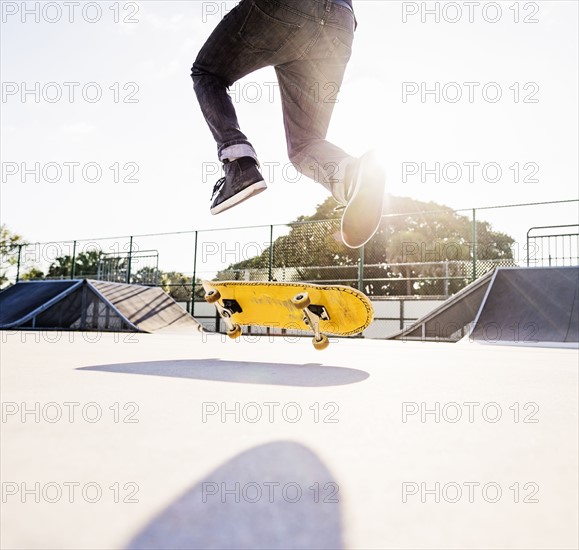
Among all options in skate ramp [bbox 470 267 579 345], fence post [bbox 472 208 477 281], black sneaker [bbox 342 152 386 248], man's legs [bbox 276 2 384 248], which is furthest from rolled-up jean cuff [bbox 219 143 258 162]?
fence post [bbox 472 208 477 281]

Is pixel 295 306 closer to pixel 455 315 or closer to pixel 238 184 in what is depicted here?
pixel 238 184

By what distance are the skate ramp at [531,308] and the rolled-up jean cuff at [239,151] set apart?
4.59 m

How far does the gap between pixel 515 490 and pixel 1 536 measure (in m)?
0.71

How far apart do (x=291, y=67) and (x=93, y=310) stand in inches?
345

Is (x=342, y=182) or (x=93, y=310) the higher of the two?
(x=342, y=182)

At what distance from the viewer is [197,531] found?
562 millimetres

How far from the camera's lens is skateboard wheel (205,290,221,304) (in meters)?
3.03

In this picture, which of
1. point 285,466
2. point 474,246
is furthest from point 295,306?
point 474,246

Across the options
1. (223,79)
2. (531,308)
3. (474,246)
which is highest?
(474,246)

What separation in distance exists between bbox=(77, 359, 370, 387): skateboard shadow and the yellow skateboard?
429 mm

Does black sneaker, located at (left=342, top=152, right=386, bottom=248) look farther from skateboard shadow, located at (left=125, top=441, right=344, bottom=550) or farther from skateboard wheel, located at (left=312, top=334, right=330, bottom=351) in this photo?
skateboard shadow, located at (left=125, top=441, right=344, bottom=550)

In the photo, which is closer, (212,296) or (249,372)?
(249,372)

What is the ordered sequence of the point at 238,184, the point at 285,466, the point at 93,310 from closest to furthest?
1. the point at 285,466
2. the point at 238,184
3. the point at 93,310

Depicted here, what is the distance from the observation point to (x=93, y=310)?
949 centimetres
